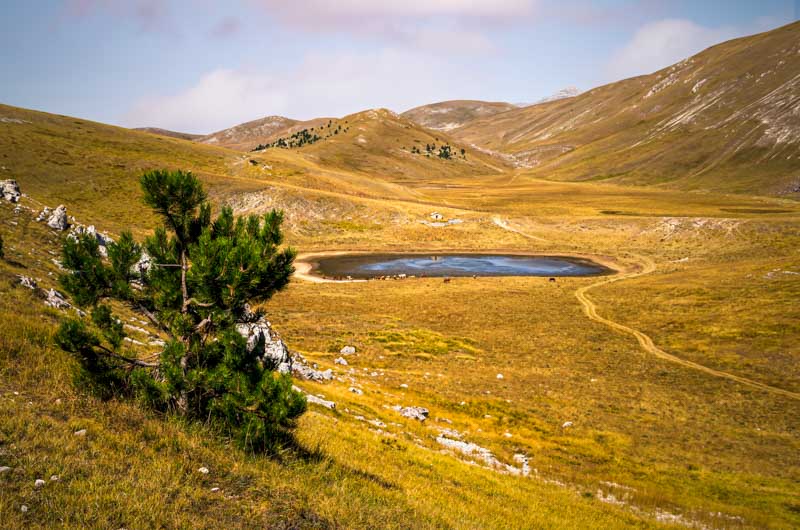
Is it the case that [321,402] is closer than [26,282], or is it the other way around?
[26,282]

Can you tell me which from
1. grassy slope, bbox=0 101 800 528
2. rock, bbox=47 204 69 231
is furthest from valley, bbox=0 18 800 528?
rock, bbox=47 204 69 231

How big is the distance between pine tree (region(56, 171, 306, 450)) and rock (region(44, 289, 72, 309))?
1190cm

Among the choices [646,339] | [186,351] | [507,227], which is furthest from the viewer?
[507,227]

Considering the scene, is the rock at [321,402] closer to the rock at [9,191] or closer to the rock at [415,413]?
the rock at [415,413]

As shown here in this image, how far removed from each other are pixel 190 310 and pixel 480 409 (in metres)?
24.5

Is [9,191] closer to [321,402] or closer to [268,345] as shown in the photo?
[268,345]

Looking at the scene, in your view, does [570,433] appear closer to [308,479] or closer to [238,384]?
[308,479]

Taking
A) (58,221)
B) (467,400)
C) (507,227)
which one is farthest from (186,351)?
(507,227)

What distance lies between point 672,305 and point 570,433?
37358 millimetres

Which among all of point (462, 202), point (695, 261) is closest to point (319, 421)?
point (695, 261)

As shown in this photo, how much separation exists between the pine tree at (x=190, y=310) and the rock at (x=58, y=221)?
117ft

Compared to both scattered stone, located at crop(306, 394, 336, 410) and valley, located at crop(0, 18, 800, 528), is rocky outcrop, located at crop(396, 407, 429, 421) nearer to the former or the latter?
valley, located at crop(0, 18, 800, 528)

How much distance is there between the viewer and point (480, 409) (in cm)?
3000

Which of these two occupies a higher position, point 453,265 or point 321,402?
point 453,265
